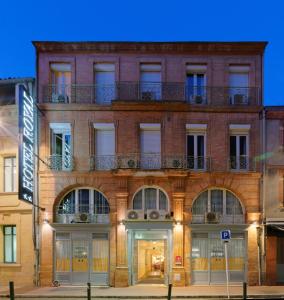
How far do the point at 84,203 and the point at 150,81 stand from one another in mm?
6992

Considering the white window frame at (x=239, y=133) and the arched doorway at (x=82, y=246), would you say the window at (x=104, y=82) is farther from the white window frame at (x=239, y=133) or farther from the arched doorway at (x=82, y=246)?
the white window frame at (x=239, y=133)

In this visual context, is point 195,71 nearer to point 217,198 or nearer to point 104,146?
point 104,146

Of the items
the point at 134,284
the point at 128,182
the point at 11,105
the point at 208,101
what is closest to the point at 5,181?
the point at 11,105

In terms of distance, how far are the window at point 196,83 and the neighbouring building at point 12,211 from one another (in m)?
7.97

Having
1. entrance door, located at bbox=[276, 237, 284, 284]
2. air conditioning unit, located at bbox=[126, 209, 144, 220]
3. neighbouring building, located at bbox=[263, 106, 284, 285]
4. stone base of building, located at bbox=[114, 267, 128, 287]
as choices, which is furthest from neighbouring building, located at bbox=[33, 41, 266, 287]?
entrance door, located at bbox=[276, 237, 284, 284]

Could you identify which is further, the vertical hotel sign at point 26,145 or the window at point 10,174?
the window at point 10,174

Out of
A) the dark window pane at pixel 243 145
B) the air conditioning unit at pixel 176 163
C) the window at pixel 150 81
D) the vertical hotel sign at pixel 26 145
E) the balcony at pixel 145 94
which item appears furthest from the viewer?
the dark window pane at pixel 243 145

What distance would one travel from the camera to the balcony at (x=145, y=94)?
22656 mm

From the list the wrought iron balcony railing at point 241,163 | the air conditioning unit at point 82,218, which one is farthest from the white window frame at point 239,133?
the air conditioning unit at point 82,218

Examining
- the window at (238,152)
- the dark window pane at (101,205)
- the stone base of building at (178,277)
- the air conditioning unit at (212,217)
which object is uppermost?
the window at (238,152)

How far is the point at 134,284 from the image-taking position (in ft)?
71.7

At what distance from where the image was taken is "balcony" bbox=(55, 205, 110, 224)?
22.2m

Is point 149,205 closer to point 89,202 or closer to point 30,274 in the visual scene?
point 89,202

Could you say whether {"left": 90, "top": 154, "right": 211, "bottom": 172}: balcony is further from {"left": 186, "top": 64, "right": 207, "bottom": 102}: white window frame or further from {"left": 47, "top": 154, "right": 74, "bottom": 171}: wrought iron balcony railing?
{"left": 186, "top": 64, "right": 207, "bottom": 102}: white window frame
